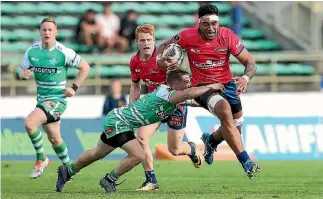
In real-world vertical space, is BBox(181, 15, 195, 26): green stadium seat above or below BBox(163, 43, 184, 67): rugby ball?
below

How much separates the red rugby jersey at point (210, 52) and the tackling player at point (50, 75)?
2.57 metres

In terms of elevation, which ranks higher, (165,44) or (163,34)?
(165,44)

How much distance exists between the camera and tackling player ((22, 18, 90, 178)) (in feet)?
49.6

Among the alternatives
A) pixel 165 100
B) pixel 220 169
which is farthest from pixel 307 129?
pixel 165 100

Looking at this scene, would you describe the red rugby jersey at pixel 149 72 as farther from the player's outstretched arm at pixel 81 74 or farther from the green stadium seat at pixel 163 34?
the green stadium seat at pixel 163 34

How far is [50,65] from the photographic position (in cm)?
1516

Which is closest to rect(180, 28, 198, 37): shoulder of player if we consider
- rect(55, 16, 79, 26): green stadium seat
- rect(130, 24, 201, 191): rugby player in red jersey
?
rect(130, 24, 201, 191): rugby player in red jersey

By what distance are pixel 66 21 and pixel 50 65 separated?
1170 cm

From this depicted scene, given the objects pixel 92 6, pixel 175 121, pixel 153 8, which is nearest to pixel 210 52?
pixel 175 121

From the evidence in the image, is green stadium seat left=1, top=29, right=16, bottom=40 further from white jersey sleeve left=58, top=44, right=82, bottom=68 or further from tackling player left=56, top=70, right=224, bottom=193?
tackling player left=56, top=70, right=224, bottom=193

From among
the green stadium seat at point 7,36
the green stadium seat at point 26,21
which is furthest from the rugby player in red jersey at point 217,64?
the green stadium seat at point 26,21

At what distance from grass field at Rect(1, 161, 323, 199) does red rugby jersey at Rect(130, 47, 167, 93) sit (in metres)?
1.48

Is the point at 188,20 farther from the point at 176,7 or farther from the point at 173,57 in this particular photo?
the point at 173,57

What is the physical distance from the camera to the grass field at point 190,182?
38.5 ft
